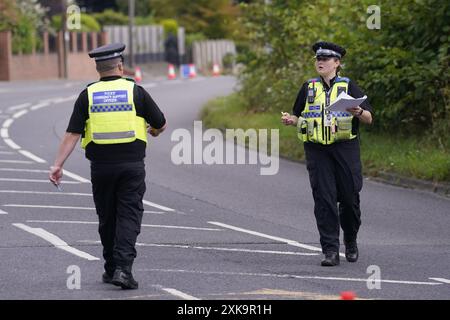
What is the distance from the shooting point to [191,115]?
2997 cm

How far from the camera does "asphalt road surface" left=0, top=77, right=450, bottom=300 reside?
9297 mm

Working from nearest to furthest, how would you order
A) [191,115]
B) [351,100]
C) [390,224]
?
[351,100]
[390,224]
[191,115]

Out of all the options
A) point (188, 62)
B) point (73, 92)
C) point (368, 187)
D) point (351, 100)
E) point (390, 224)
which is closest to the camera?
point (351, 100)

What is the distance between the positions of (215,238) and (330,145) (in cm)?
193

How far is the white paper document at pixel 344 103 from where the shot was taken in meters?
10.3

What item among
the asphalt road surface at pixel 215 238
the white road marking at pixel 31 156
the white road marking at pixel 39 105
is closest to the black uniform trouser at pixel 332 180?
the asphalt road surface at pixel 215 238

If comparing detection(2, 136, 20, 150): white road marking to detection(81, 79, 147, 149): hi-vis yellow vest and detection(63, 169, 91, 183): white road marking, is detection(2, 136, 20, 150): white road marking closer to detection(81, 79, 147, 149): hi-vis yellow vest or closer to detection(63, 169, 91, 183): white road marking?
detection(63, 169, 91, 183): white road marking

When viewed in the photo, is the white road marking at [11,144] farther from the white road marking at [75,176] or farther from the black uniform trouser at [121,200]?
the black uniform trouser at [121,200]

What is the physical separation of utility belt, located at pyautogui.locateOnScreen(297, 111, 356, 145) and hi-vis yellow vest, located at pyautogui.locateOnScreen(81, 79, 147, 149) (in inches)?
79.7

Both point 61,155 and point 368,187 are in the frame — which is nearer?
point 61,155

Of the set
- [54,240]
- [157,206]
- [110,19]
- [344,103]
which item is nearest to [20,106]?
[157,206]
